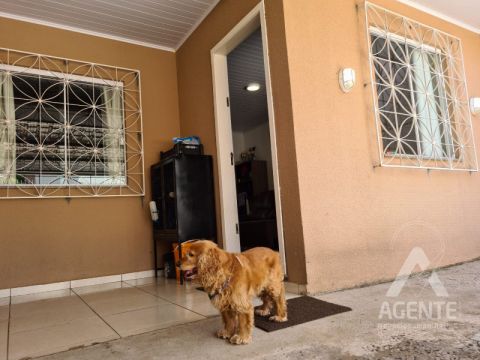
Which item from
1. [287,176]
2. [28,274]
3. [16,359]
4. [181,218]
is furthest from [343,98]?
[28,274]

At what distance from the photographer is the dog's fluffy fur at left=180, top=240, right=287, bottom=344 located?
1.51 meters

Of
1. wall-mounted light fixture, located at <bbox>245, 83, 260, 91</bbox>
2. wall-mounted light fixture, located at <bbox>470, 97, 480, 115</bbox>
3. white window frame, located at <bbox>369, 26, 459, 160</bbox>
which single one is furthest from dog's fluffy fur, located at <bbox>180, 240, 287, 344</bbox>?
wall-mounted light fixture, located at <bbox>245, 83, 260, 91</bbox>

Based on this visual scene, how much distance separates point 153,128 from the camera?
413 centimetres

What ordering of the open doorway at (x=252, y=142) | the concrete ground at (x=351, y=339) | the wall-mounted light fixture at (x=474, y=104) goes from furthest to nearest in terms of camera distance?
1. the open doorway at (x=252, y=142)
2. the wall-mounted light fixture at (x=474, y=104)
3. the concrete ground at (x=351, y=339)

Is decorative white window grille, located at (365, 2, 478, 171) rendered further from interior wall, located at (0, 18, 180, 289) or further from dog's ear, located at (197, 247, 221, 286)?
interior wall, located at (0, 18, 180, 289)

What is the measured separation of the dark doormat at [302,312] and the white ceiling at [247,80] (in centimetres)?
276

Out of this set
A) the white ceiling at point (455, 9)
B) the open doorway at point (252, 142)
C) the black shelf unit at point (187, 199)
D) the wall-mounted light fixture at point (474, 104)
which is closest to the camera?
the black shelf unit at point (187, 199)

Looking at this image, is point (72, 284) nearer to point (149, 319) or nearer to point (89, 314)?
point (89, 314)

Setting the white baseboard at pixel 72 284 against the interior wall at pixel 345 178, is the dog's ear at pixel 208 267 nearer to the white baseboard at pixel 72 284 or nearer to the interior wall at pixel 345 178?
the interior wall at pixel 345 178

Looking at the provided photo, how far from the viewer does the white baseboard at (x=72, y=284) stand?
3.19 m

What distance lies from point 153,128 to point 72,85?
3.15 feet

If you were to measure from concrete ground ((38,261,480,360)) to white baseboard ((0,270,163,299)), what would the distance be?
2009 mm

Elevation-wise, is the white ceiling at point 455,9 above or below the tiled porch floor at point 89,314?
above

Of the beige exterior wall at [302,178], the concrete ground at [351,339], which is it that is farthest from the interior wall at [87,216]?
the concrete ground at [351,339]
